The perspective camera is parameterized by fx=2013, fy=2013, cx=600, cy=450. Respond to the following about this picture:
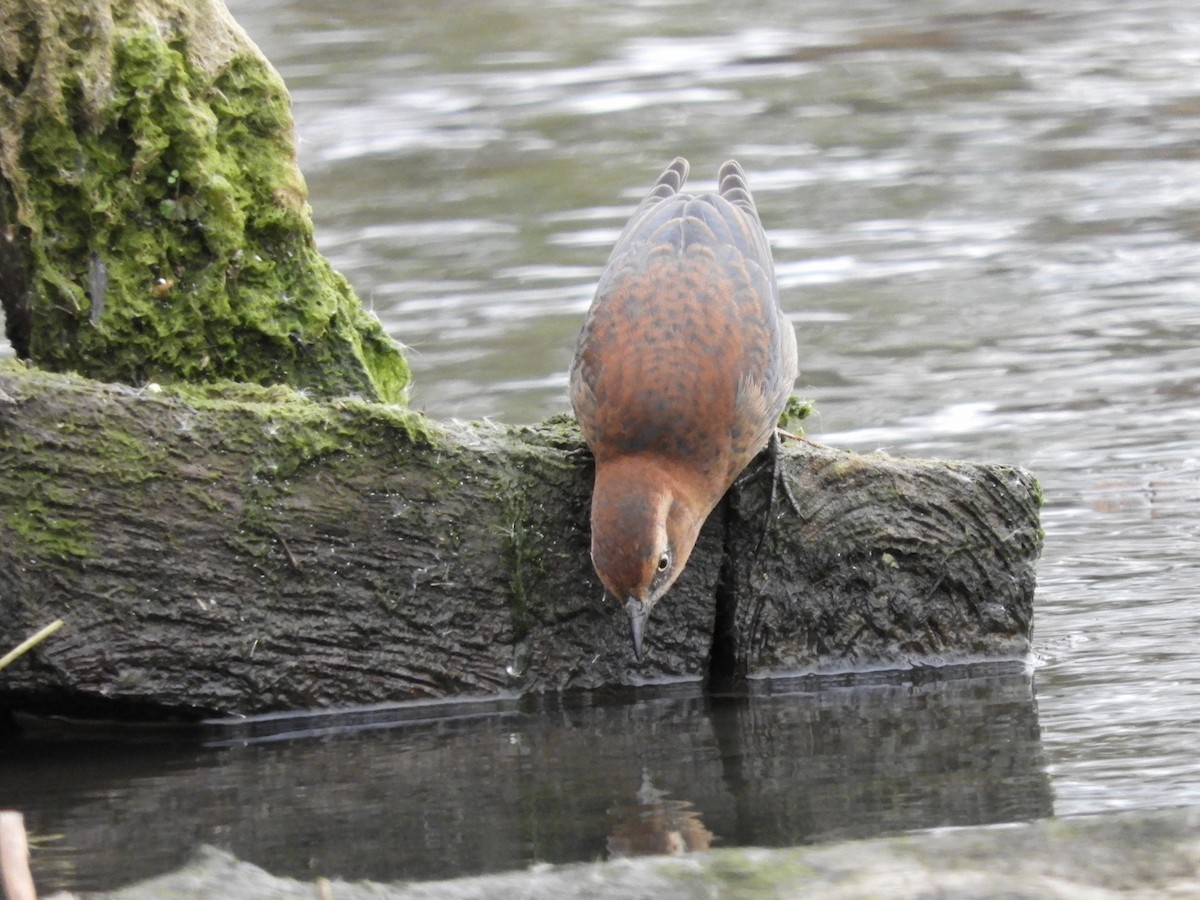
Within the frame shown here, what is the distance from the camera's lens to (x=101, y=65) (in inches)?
Answer: 288

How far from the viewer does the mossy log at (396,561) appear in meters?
6.41

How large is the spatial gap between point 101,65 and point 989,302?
249 inches

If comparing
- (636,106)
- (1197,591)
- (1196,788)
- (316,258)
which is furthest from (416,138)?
(1196,788)

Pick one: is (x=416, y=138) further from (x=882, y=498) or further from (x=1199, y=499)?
(x=882, y=498)

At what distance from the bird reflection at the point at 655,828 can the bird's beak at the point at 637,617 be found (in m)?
0.64

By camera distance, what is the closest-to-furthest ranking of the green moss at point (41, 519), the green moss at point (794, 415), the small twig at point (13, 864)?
the small twig at point (13, 864) < the green moss at point (41, 519) < the green moss at point (794, 415)

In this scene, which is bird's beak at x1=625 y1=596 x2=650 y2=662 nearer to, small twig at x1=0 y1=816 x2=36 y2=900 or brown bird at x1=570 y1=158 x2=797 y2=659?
brown bird at x1=570 y1=158 x2=797 y2=659

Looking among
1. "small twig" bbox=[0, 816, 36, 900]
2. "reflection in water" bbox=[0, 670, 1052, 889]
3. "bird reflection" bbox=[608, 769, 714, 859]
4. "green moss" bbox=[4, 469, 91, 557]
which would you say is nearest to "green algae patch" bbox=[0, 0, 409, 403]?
"green moss" bbox=[4, 469, 91, 557]

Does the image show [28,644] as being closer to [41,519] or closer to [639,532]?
[41,519]

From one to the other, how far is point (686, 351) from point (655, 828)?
1.94 meters

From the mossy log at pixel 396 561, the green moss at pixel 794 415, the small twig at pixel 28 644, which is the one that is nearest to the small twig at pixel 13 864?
the small twig at pixel 28 644

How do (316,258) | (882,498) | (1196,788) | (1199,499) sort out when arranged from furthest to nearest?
(1199,499) → (316,258) → (882,498) → (1196,788)

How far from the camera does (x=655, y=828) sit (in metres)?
5.78

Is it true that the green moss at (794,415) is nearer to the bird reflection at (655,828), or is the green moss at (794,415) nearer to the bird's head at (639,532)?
the bird's head at (639,532)
